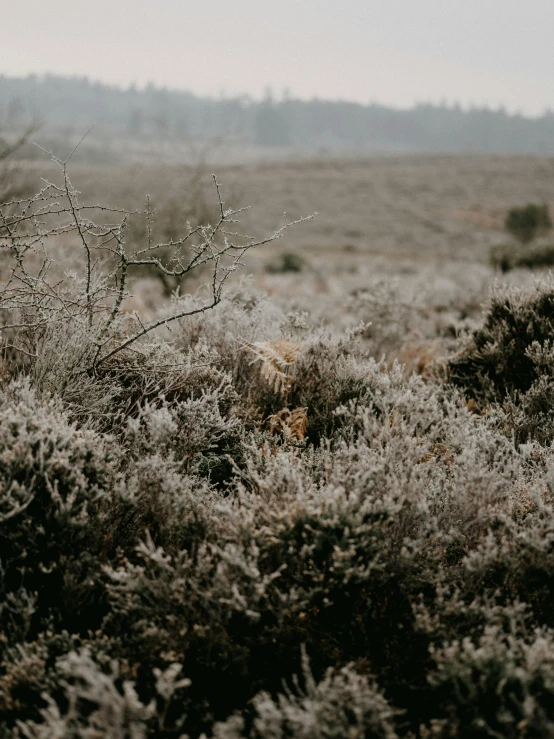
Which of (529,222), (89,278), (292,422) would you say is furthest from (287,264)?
(89,278)

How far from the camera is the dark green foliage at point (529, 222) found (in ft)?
106

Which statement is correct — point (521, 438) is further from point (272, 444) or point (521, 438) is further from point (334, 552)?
point (334, 552)

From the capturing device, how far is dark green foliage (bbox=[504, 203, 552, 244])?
3244 centimetres

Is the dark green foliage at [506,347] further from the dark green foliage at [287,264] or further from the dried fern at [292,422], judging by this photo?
the dark green foliage at [287,264]

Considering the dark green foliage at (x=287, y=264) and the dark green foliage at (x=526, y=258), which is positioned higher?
the dark green foliage at (x=526, y=258)

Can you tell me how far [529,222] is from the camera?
107 ft

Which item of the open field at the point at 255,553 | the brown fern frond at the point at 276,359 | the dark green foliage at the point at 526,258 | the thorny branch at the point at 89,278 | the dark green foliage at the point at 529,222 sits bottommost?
the open field at the point at 255,553

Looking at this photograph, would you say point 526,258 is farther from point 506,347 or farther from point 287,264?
point 506,347

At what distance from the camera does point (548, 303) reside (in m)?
5.50

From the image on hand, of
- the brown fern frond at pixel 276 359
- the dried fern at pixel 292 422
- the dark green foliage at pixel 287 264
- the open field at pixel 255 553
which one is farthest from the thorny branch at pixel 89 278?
the dark green foliage at pixel 287 264

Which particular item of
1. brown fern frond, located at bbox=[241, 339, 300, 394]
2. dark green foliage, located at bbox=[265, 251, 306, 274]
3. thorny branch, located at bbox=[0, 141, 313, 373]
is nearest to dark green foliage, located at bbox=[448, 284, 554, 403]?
brown fern frond, located at bbox=[241, 339, 300, 394]

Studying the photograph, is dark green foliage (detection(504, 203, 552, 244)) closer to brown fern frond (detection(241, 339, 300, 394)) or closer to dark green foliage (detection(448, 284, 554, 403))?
dark green foliage (detection(448, 284, 554, 403))

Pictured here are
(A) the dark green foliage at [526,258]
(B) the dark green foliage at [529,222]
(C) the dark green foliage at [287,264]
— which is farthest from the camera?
(B) the dark green foliage at [529,222]

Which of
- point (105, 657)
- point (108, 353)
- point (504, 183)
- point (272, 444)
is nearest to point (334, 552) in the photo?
point (105, 657)
